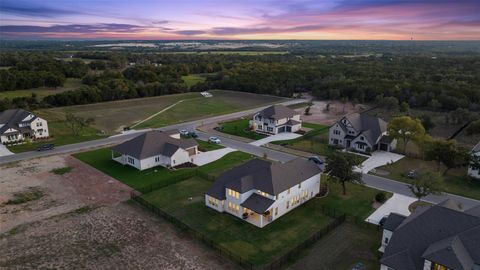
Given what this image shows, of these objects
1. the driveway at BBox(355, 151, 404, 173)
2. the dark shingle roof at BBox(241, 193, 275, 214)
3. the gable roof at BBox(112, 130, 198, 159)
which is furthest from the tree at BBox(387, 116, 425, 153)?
the gable roof at BBox(112, 130, 198, 159)

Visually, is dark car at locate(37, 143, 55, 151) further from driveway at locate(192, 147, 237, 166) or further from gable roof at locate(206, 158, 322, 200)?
gable roof at locate(206, 158, 322, 200)

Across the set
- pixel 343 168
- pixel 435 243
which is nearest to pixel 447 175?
pixel 343 168

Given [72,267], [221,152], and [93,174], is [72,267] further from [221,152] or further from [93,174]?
[221,152]

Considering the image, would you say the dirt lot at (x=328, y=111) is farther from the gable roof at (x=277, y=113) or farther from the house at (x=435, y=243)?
the house at (x=435, y=243)

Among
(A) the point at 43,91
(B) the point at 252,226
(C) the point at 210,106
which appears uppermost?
(A) the point at 43,91

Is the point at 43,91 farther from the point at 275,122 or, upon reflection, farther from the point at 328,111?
the point at 328,111

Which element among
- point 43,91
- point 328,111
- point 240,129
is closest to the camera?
point 240,129

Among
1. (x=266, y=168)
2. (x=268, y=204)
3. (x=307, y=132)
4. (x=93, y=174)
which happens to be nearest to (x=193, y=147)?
(x=93, y=174)
